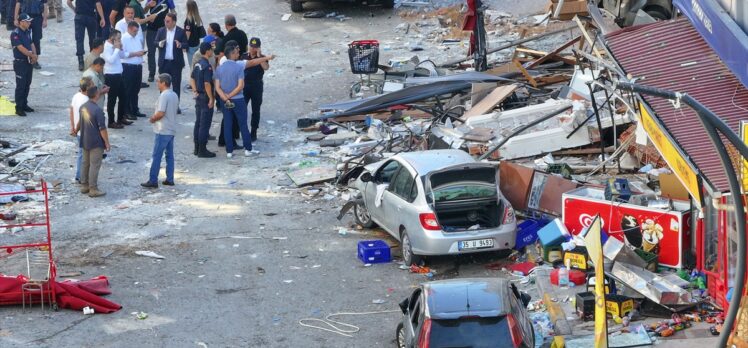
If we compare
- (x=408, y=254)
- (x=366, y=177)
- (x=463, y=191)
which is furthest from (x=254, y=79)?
(x=463, y=191)

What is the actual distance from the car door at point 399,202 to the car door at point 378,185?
0.21 metres

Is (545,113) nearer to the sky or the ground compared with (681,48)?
nearer to the ground

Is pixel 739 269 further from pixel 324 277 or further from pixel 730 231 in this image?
pixel 324 277

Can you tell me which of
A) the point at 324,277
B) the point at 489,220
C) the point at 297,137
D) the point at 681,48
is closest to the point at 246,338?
the point at 324,277

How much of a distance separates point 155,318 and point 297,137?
8868mm

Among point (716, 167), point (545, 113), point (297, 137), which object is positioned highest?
point (716, 167)

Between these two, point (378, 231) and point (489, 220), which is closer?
point (489, 220)

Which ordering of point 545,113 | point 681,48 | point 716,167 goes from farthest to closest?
point 545,113
point 681,48
point 716,167

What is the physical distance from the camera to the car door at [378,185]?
627 inches

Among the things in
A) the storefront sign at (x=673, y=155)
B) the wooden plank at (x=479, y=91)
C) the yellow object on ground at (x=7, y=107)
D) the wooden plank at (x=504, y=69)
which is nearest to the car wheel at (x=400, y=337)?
the storefront sign at (x=673, y=155)

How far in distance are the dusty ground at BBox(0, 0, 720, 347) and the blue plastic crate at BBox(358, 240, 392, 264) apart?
0.15m

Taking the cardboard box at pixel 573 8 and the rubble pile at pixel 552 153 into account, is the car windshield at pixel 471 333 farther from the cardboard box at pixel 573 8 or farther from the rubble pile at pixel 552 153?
the cardboard box at pixel 573 8

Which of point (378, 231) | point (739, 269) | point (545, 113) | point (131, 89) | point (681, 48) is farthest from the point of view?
point (131, 89)

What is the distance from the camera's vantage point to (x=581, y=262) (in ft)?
46.0
